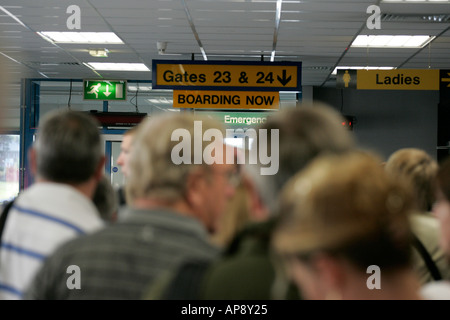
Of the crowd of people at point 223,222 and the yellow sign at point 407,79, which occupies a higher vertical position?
the yellow sign at point 407,79

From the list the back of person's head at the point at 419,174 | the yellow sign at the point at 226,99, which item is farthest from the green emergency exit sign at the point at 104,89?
the back of person's head at the point at 419,174

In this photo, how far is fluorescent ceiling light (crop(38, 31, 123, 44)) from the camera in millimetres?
8102

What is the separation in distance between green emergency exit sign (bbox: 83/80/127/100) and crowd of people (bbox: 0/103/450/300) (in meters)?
9.68

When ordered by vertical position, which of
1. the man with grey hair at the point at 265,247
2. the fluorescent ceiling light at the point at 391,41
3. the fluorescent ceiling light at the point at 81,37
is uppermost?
the fluorescent ceiling light at the point at 81,37

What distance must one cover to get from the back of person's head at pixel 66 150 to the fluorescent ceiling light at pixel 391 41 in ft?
22.0

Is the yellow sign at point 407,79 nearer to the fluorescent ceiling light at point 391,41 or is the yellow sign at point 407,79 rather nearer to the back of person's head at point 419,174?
the fluorescent ceiling light at point 391,41

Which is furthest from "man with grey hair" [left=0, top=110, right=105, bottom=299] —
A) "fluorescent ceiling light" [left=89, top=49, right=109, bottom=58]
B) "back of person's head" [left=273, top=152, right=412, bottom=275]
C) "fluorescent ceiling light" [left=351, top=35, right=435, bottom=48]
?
"fluorescent ceiling light" [left=89, top=49, right=109, bottom=58]

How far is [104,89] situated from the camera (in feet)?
37.6

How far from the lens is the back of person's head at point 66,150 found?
6.12 ft

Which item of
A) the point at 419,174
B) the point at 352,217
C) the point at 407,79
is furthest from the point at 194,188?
the point at 407,79
